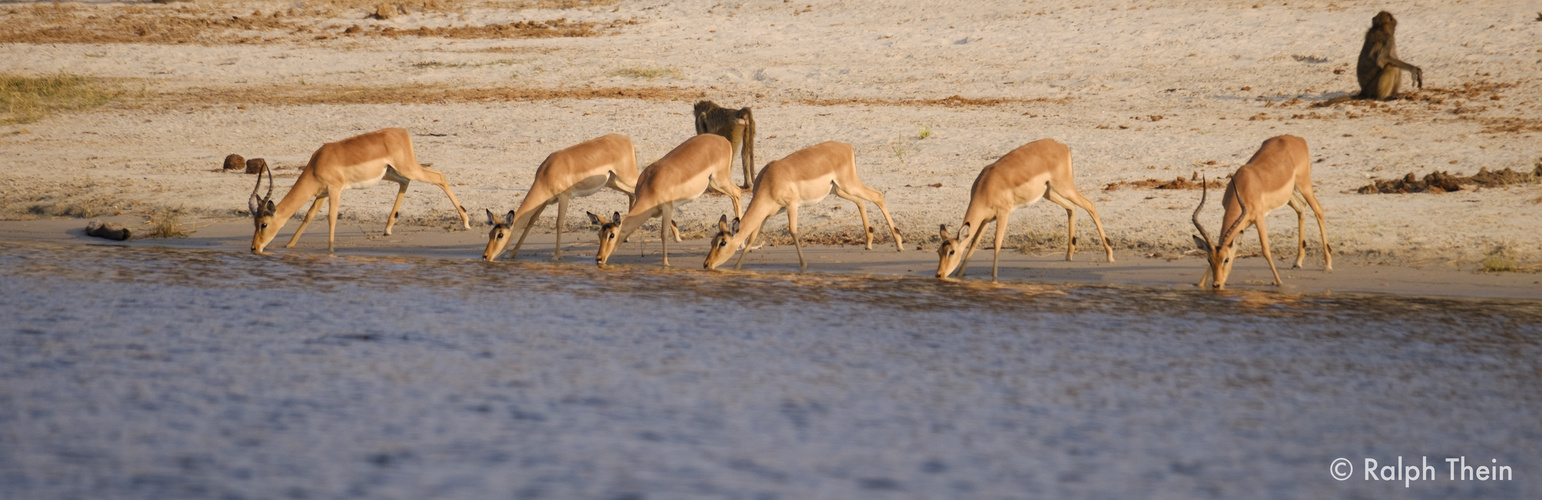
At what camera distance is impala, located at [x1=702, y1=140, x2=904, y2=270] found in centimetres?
1023

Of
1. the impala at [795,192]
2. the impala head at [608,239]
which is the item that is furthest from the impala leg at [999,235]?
the impala head at [608,239]

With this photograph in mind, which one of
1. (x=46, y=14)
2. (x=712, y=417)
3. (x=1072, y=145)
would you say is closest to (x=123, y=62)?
(x=46, y=14)

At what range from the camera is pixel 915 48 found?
67.8 ft

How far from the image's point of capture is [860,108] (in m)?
16.6

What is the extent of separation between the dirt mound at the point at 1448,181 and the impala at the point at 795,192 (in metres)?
4.37

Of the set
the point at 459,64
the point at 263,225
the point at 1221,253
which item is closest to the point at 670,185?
the point at 263,225

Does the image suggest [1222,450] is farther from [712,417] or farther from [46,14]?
[46,14]

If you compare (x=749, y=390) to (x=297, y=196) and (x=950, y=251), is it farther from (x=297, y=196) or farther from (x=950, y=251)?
(x=297, y=196)

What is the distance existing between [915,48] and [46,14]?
17.4 m

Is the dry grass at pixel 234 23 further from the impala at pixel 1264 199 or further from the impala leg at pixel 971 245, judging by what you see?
the impala at pixel 1264 199

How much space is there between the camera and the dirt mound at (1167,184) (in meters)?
12.4

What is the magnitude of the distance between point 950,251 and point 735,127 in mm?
4612

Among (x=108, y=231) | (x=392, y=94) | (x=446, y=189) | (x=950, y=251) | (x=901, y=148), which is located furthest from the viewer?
(x=392, y=94)

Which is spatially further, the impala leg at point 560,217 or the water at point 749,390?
the impala leg at point 560,217
